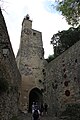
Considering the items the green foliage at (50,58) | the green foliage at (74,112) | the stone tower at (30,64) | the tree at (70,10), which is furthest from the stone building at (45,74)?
the tree at (70,10)

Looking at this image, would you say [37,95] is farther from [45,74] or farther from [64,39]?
[64,39]

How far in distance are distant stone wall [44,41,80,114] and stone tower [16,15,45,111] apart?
13.6 feet

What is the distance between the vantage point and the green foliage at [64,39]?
24.6m

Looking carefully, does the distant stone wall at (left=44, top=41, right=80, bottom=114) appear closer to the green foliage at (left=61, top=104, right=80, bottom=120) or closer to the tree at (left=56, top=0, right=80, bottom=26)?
the green foliage at (left=61, top=104, right=80, bottom=120)

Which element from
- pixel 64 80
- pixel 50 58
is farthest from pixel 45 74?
pixel 64 80

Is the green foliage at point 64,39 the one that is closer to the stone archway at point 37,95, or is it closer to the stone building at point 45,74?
the stone building at point 45,74

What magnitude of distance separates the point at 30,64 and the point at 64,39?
584cm

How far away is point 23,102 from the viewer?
21734mm

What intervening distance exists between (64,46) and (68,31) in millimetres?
2125

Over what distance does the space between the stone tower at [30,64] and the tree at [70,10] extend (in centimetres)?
1518

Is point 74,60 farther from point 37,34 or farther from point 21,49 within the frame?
point 37,34

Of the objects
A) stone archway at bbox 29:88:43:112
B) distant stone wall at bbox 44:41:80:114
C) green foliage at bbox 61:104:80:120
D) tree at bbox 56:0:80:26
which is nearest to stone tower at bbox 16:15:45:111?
stone archway at bbox 29:88:43:112

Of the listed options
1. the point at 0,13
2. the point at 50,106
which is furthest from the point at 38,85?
the point at 0,13

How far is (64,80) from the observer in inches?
603
